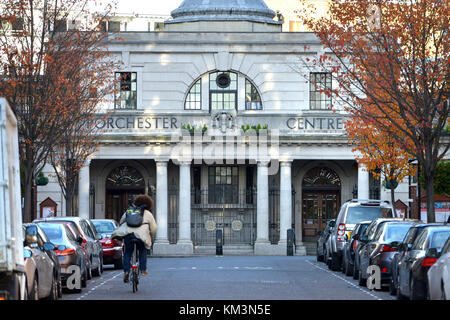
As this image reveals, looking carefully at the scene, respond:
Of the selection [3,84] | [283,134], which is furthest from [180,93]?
[3,84]

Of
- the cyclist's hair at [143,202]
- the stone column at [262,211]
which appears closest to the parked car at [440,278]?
the cyclist's hair at [143,202]

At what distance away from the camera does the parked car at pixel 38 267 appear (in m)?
16.0

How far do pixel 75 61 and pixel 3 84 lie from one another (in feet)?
12.2

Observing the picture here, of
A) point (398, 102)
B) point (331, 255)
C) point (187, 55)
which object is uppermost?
point (187, 55)

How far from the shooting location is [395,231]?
2400 cm

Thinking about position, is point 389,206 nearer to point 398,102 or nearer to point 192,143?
point 398,102

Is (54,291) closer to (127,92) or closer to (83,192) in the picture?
(83,192)

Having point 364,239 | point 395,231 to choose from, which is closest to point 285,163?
point 364,239

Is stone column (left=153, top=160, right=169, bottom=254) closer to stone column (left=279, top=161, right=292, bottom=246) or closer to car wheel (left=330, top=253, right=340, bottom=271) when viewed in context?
stone column (left=279, top=161, right=292, bottom=246)

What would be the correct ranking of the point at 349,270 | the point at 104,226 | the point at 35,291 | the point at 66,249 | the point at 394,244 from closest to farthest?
1. the point at 35,291
2. the point at 66,249
3. the point at 394,244
4. the point at 349,270
5. the point at 104,226

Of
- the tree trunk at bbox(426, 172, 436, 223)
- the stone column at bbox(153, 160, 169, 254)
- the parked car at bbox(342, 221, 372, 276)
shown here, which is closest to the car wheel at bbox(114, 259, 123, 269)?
the parked car at bbox(342, 221, 372, 276)

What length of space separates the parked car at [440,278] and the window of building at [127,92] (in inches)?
1466

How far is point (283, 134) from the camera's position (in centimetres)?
5156

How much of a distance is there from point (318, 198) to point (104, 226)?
20.7m
